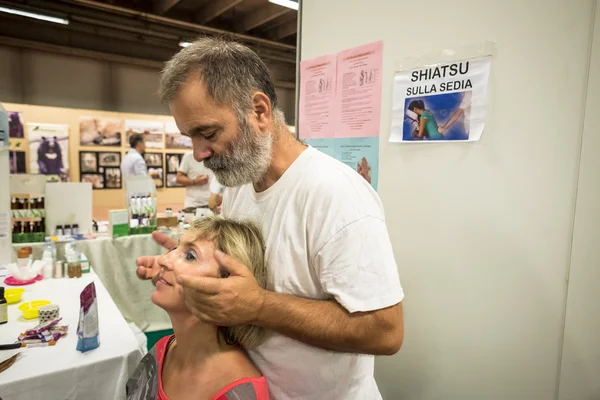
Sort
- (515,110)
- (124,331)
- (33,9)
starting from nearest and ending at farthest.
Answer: (515,110), (124,331), (33,9)

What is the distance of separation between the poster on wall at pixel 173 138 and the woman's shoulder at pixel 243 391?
699 centimetres

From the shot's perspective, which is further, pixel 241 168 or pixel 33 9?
pixel 33 9

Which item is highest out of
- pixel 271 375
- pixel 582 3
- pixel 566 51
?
pixel 582 3

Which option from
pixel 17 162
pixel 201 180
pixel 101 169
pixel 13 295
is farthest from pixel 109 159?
pixel 13 295

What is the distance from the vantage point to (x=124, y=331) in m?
1.78

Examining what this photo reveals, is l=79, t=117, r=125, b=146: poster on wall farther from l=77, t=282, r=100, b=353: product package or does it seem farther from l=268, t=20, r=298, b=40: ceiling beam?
l=77, t=282, r=100, b=353: product package

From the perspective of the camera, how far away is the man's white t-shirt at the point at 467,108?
4.20 ft

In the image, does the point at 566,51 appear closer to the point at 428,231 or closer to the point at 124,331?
the point at 428,231

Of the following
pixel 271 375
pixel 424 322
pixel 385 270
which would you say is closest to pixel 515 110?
pixel 385 270

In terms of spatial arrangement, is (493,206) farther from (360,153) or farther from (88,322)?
(88,322)

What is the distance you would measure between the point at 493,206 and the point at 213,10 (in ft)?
18.7

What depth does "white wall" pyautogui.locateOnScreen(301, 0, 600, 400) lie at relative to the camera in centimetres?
111

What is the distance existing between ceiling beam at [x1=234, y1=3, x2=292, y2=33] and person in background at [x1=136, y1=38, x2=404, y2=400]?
198 inches

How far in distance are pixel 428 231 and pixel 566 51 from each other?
71cm
